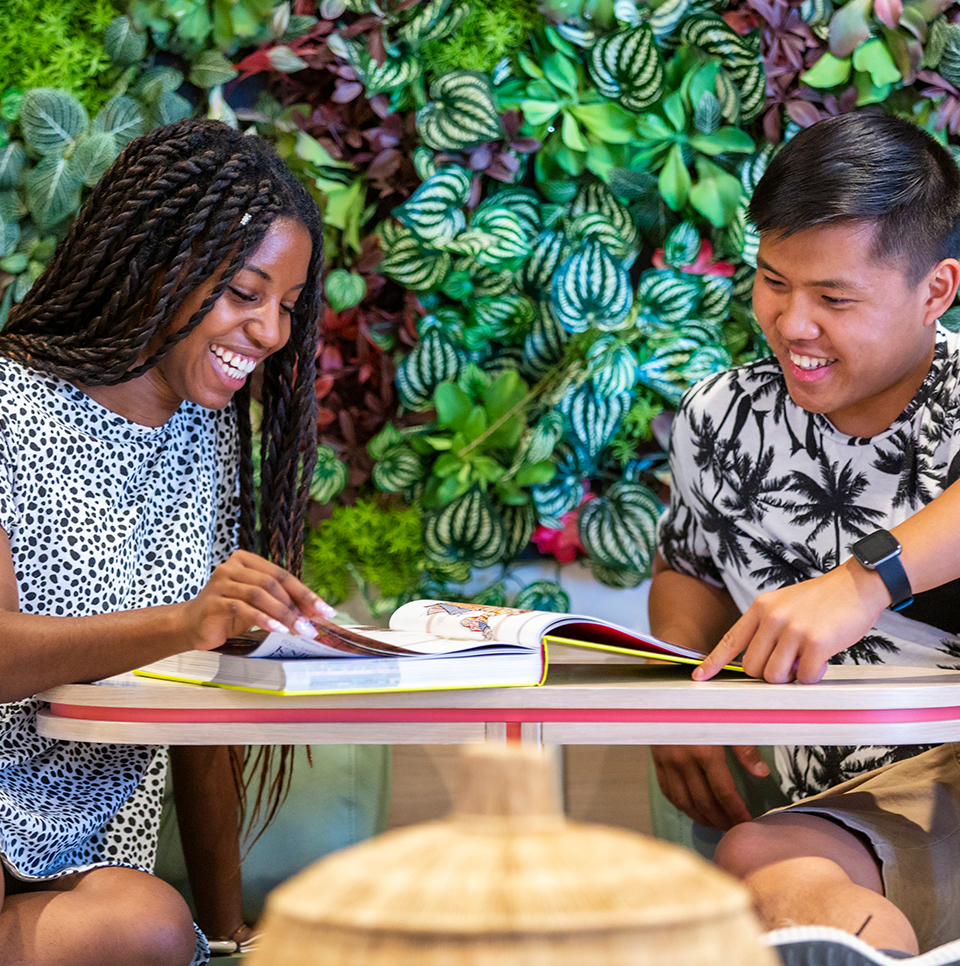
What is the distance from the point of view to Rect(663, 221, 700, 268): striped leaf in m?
1.92

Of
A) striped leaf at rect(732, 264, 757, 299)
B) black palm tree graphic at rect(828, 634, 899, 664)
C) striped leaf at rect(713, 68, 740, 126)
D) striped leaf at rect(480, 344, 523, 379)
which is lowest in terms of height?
striped leaf at rect(480, 344, 523, 379)

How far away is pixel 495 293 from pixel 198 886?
3.55 ft

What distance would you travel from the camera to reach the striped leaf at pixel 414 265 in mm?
1926

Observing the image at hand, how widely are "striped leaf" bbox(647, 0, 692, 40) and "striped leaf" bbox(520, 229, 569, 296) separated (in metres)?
0.38

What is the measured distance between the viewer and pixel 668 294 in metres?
1.93

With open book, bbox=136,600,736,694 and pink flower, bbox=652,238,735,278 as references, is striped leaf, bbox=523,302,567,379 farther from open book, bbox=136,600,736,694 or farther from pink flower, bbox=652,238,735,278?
open book, bbox=136,600,736,694

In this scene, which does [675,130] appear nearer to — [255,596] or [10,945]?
[255,596]

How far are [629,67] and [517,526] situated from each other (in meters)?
0.81

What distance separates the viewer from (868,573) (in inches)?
37.6

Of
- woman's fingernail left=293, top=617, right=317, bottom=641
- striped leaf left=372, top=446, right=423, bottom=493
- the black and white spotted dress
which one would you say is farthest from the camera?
striped leaf left=372, top=446, right=423, bottom=493

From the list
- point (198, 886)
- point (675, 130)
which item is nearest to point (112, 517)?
point (198, 886)

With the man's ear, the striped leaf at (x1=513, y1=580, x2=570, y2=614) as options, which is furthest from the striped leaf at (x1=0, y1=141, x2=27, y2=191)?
the man's ear

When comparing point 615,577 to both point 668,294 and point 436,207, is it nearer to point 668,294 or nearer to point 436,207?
point 668,294

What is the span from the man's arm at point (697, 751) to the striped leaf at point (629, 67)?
2.98 feet
